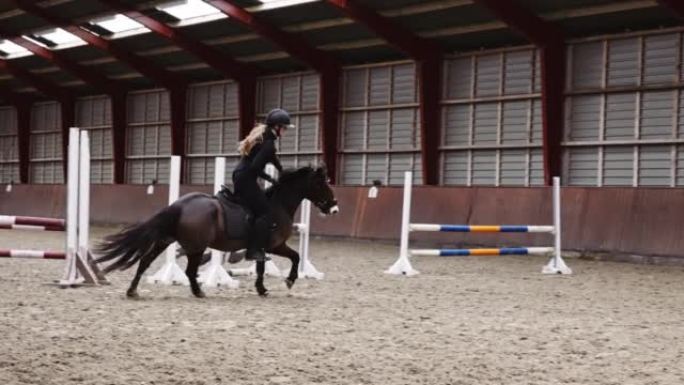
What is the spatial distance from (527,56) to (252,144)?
13.0 meters

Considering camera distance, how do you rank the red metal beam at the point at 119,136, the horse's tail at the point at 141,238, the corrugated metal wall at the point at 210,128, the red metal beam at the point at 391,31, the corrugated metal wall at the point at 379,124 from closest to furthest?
the horse's tail at the point at 141,238 → the red metal beam at the point at 391,31 → the corrugated metal wall at the point at 379,124 → the corrugated metal wall at the point at 210,128 → the red metal beam at the point at 119,136

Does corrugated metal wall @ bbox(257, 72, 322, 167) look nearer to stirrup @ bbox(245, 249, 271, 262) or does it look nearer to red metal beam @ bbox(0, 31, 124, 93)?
red metal beam @ bbox(0, 31, 124, 93)

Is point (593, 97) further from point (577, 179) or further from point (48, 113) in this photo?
point (48, 113)

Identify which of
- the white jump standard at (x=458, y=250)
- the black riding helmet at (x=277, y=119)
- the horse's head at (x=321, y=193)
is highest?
the black riding helmet at (x=277, y=119)

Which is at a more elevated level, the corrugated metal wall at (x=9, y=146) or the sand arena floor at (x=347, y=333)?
the corrugated metal wall at (x=9, y=146)

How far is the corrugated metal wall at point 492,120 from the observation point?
2123 centimetres

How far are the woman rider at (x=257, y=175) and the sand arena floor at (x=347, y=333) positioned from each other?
0.62m

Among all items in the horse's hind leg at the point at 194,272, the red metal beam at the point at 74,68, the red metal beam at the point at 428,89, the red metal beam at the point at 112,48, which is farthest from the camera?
the red metal beam at the point at 74,68

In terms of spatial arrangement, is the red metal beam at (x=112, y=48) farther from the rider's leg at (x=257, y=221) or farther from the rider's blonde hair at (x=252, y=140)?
the rider's leg at (x=257, y=221)

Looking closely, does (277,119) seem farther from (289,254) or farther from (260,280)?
(260,280)

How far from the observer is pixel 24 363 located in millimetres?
5473

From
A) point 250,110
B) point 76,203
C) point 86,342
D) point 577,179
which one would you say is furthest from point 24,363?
point 250,110

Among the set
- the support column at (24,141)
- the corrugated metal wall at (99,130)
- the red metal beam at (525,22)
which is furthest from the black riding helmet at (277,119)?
the support column at (24,141)

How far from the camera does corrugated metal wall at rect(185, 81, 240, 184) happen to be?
95.6 ft
